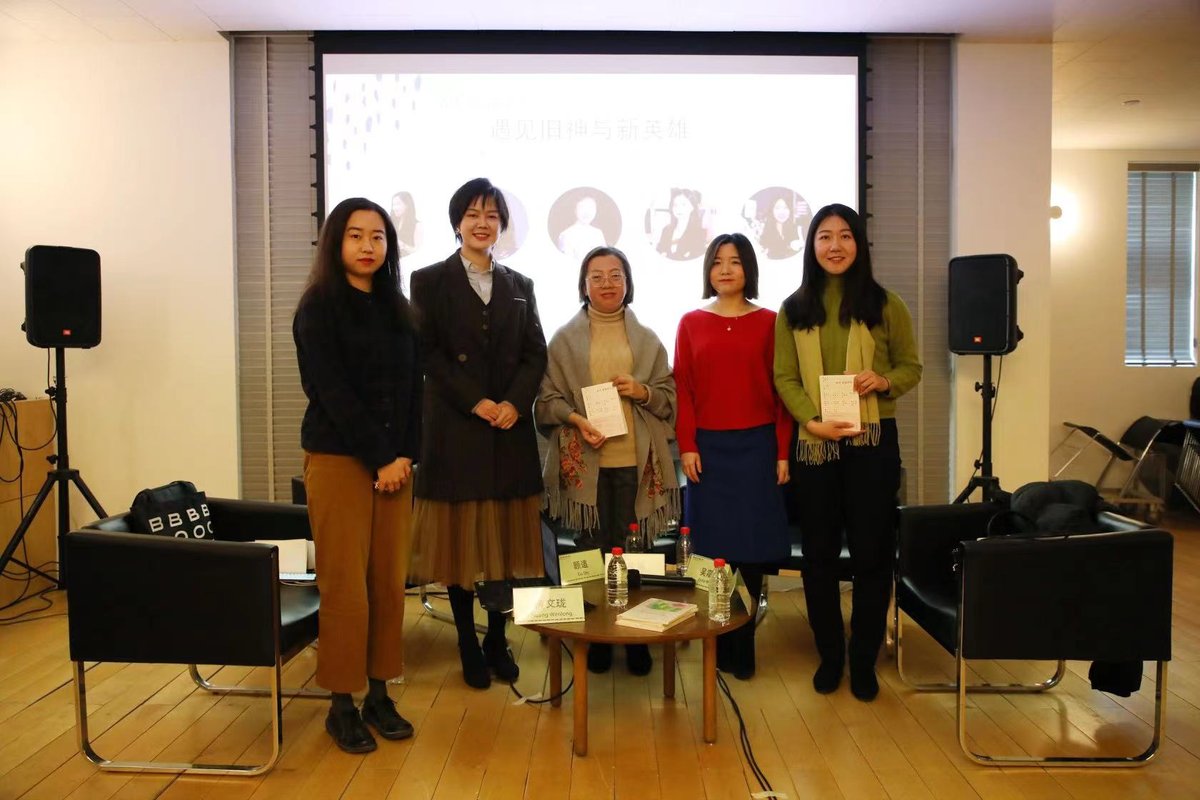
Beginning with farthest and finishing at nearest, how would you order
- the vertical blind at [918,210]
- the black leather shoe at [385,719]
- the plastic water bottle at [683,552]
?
the vertical blind at [918,210] → the plastic water bottle at [683,552] → the black leather shoe at [385,719]

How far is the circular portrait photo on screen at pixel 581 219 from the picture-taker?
14.2ft

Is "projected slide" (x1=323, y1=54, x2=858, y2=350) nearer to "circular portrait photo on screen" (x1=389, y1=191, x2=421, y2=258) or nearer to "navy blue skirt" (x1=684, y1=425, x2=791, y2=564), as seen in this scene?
"circular portrait photo on screen" (x1=389, y1=191, x2=421, y2=258)

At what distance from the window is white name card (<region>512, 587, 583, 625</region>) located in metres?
6.15

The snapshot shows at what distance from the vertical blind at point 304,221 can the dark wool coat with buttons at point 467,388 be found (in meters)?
1.83

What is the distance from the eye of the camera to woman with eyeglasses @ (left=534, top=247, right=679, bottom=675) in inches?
116

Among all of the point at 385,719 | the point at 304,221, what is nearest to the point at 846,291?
the point at 385,719

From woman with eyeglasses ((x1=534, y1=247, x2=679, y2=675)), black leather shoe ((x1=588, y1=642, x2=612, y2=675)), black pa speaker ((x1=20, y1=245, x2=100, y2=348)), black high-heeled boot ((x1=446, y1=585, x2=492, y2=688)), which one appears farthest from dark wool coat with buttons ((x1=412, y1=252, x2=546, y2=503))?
black pa speaker ((x1=20, y1=245, x2=100, y2=348))

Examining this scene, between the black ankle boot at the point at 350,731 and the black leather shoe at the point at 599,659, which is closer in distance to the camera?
the black ankle boot at the point at 350,731

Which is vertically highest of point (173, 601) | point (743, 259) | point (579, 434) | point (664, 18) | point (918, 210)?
point (664, 18)

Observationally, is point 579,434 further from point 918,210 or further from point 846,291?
point 918,210

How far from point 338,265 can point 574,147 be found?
2140mm

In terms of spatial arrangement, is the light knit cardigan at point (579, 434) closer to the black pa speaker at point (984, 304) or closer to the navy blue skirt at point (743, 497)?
the navy blue skirt at point (743, 497)

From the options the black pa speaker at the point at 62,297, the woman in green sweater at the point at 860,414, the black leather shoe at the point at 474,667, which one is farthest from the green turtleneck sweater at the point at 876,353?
the black pa speaker at the point at 62,297

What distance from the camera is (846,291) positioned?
2.91 m
